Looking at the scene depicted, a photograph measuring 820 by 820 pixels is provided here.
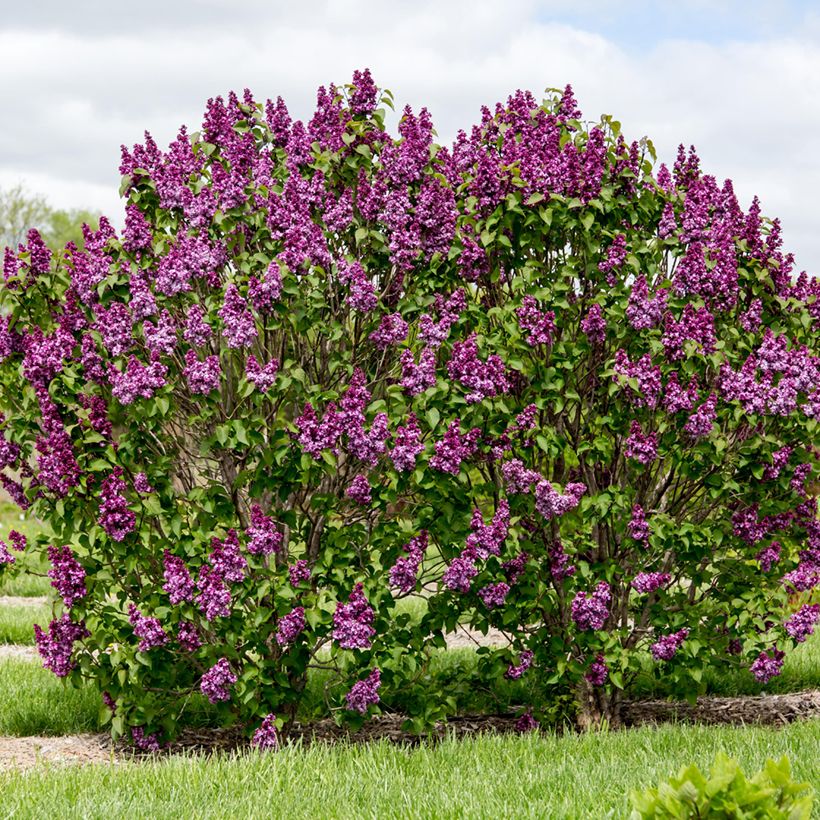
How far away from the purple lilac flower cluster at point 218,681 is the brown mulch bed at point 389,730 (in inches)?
11.4

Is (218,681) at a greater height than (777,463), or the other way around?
(777,463)

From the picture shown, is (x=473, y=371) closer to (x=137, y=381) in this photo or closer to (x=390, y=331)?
(x=390, y=331)

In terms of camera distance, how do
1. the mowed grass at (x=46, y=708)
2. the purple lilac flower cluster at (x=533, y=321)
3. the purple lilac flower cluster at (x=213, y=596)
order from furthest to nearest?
the mowed grass at (x=46, y=708) < the purple lilac flower cluster at (x=533, y=321) < the purple lilac flower cluster at (x=213, y=596)

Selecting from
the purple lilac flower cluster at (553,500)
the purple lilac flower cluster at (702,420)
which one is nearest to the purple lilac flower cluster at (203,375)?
the purple lilac flower cluster at (553,500)

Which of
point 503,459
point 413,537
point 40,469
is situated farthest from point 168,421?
point 503,459

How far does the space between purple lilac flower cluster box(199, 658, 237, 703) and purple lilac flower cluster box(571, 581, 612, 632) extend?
1992 millimetres

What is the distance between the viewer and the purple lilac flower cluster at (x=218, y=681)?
17.8ft

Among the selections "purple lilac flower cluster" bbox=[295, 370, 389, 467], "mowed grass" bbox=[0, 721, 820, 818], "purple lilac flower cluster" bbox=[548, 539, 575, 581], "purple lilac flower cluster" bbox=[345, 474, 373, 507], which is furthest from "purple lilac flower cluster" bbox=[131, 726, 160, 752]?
"purple lilac flower cluster" bbox=[548, 539, 575, 581]

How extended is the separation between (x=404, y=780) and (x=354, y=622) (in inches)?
42.6

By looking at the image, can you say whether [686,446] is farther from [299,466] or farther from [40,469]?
[40,469]

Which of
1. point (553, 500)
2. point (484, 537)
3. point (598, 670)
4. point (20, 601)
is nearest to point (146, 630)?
point (484, 537)

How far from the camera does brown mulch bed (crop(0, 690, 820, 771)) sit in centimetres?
580

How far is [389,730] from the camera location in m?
6.26

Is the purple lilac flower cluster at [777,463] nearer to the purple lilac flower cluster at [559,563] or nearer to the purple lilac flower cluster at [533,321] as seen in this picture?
the purple lilac flower cluster at [559,563]
